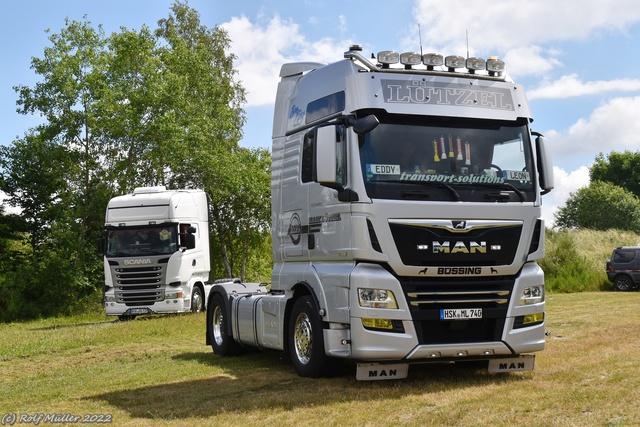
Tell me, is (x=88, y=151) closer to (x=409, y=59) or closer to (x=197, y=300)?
(x=197, y=300)

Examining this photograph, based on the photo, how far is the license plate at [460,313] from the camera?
999 centimetres

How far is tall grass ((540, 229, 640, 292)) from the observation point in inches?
1380

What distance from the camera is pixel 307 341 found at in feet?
35.8

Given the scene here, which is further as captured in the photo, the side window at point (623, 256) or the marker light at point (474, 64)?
the side window at point (623, 256)

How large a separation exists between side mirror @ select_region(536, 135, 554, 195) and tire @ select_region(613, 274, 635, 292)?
25558mm

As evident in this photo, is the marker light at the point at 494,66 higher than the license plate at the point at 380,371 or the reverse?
higher

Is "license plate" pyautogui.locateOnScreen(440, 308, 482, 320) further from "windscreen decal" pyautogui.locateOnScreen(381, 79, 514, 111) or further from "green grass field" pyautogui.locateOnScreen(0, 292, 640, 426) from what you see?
"windscreen decal" pyautogui.locateOnScreen(381, 79, 514, 111)

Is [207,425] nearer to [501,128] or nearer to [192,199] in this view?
[501,128]

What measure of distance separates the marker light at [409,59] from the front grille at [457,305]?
259 cm

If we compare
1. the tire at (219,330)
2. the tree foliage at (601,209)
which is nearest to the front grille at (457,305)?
the tire at (219,330)

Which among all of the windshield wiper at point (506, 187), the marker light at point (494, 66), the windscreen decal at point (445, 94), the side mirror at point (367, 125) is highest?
the marker light at point (494, 66)

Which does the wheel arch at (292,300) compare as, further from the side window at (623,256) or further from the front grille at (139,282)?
the side window at (623,256)

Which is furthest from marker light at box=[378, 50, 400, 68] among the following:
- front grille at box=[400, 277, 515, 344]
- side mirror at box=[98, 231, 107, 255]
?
side mirror at box=[98, 231, 107, 255]

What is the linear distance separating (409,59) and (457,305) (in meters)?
2.98
